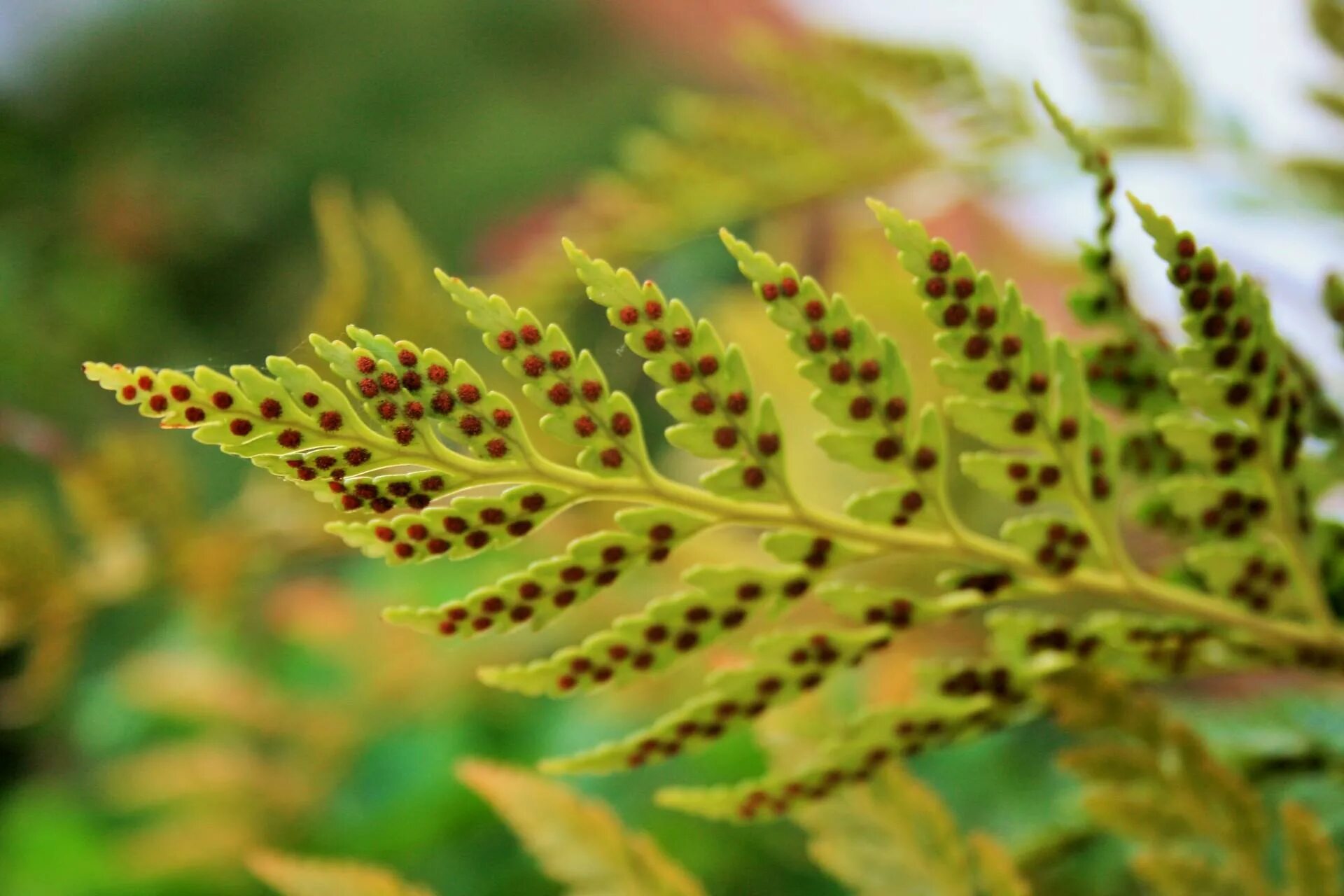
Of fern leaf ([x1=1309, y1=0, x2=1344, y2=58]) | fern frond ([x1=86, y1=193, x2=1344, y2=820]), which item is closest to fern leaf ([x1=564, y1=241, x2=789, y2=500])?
fern frond ([x1=86, y1=193, x2=1344, y2=820])

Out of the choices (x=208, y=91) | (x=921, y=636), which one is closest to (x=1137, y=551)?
(x=921, y=636)

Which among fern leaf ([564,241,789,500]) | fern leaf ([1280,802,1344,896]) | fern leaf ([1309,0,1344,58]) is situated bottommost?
fern leaf ([1280,802,1344,896])

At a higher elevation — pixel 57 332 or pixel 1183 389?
pixel 57 332

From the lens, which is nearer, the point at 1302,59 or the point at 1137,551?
the point at 1302,59

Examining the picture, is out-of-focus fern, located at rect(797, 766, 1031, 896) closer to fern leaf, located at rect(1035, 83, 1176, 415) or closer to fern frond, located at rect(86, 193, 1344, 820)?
fern frond, located at rect(86, 193, 1344, 820)

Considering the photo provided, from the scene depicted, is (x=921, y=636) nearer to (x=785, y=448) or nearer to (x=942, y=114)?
(x=942, y=114)
